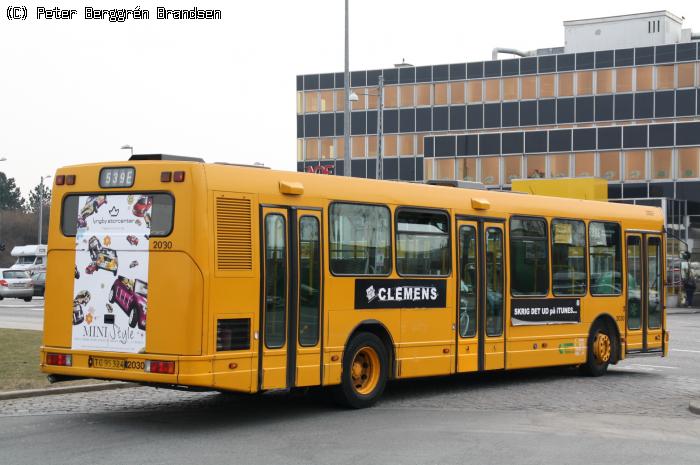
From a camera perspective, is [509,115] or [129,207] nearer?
[129,207]

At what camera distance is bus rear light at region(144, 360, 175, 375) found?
39.0 ft

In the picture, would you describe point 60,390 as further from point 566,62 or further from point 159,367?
point 566,62

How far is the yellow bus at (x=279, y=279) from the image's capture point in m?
12.1

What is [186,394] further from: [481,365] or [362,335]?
[481,365]

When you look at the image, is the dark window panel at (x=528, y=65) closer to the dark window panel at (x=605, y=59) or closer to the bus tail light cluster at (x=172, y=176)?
the dark window panel at (x=605, y=59)

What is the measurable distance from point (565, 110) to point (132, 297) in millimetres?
65156

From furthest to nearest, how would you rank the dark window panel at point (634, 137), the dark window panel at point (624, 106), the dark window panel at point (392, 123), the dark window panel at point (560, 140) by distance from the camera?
the dark window panel at point (392, 123) → the dark window panel at point (624, 106) → the dark window panel at point (560, 140) → the dark window panel at point (634, 137)

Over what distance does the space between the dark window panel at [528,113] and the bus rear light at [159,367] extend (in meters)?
66.2

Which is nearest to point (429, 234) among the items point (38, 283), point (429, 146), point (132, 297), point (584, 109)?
point (132, 297)

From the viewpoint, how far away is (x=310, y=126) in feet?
276

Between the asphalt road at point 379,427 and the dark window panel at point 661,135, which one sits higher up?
the dark window panel at point 661,135

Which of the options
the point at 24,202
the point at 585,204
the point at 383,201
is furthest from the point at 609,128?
the point at 24,202

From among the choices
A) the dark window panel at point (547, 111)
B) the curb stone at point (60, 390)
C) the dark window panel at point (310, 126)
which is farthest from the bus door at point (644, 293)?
the dark window panel at point (310, 126)

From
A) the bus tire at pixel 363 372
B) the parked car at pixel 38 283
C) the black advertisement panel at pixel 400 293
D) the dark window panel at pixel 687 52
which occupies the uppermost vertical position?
the dark window panel at pixel 687 52
